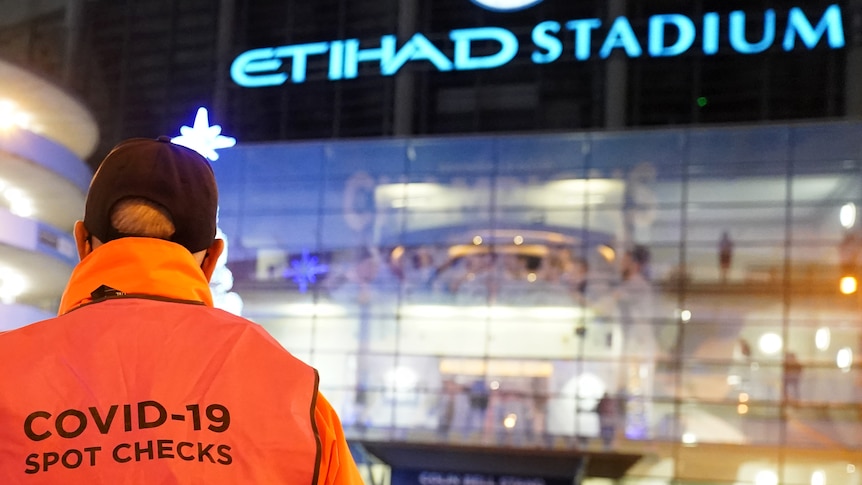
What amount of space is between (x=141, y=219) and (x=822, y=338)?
21.7 meters

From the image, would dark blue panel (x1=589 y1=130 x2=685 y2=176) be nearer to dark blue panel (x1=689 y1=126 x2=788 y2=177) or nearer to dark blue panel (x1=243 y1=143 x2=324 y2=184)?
dark blue panel (x1=689 y1=126 x2=788 y2=177)

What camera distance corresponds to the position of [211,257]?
1230 mm


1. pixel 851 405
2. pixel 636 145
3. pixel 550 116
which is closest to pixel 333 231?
pixel 550 116

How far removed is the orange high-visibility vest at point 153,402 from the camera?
0.97 meters

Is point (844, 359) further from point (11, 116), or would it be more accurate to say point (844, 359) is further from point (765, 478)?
point (11, 116)

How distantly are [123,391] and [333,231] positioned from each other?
75.7ft

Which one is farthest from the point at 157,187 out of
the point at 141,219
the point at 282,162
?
the point at 282,162

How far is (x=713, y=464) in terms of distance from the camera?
65.8 feet

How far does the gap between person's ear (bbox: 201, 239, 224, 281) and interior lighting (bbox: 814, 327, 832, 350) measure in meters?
21.5

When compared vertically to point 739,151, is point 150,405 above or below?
below

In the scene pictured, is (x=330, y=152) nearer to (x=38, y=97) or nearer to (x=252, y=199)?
(x=252, y=199)

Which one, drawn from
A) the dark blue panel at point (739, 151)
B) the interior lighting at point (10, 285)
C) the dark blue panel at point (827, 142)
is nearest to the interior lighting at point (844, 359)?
the dark blue panel at point (739, 151)

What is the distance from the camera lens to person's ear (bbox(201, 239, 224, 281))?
1225mm

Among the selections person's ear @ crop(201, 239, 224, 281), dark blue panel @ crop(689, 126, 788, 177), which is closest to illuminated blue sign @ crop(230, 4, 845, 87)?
dark blue panel @ crop(689, 126, 788, 177)
